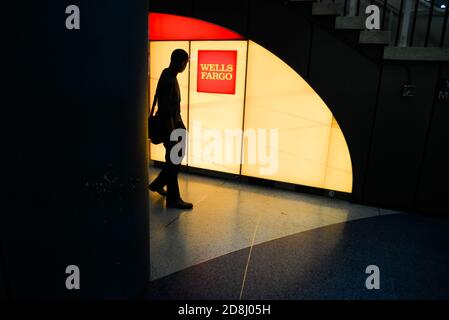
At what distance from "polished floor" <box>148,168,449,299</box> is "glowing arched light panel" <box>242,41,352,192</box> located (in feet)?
1.20

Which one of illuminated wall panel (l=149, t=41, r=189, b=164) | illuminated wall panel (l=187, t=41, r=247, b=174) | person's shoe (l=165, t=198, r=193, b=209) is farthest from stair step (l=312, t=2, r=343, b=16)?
person's shoe (l=165, t=198, r=193, b=209)

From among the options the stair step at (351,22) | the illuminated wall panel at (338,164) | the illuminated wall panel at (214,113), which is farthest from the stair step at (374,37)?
the illuminated wall panel at (214,113)

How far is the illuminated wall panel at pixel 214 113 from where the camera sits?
449 centimetres

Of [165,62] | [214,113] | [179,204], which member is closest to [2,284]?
[179,204]

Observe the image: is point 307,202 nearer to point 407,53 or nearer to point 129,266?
point 407,53

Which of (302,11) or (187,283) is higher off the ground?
(302,11)

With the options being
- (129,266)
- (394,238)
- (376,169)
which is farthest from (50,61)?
(376,169)

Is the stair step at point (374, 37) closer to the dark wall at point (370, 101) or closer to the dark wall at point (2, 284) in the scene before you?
the dark wall at point (370, 101)

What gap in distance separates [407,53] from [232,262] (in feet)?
9.71

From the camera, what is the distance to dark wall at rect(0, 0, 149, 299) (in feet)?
4.83

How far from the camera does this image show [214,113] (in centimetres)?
475

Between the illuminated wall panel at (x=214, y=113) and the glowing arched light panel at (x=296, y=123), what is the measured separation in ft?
0.47

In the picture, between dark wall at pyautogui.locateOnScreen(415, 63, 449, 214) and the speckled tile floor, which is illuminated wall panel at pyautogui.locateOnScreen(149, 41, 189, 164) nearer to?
the speckled tile floor

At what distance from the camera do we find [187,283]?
2.39 meters
